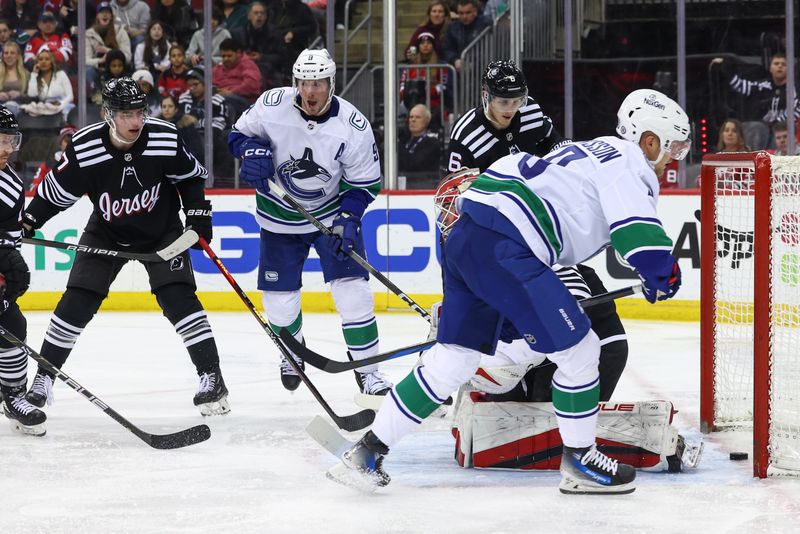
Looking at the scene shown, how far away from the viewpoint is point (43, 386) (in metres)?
3.55

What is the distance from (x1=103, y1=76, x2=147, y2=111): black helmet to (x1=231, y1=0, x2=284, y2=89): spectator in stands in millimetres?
3828

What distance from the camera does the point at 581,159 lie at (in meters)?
2.56

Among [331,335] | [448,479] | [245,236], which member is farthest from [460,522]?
[245,236]

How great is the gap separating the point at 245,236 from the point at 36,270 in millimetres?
1157

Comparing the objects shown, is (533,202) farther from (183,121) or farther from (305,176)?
(183,121)

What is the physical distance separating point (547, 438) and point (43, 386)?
5.01ft

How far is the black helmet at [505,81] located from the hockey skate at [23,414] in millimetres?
1580

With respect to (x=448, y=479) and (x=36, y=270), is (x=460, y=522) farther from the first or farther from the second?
(x=36, y=270)

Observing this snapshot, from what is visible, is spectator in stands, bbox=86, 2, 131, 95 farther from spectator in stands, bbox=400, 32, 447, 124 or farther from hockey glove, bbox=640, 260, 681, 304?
hockey glove, bbox=640, 260, 681, 304

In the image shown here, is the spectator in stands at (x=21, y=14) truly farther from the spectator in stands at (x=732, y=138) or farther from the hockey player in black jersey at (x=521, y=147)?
the hockey player in black jersey at (x=521, y=147)

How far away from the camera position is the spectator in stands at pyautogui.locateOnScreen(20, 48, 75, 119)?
7238mm

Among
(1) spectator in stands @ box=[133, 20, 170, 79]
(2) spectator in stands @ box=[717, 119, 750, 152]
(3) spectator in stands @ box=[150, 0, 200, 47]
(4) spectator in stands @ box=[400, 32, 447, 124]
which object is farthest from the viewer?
(1) spectator in stands @ box=[133, 20, 170, 79]

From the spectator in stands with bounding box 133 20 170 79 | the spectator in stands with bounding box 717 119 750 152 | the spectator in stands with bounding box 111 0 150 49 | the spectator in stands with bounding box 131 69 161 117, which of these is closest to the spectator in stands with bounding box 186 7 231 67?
the spectator in stands with bounding box 133 20 170 79

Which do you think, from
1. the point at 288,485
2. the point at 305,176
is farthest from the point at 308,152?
the point at 288,485
